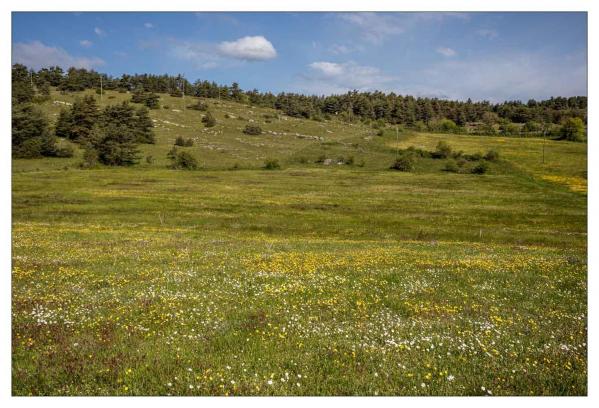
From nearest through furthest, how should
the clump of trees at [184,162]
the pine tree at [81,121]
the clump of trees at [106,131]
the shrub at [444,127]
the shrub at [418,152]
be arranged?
the clump of trees at [184,162], the clump of trees at [106,131], the pine tree at [81,121], the shrub at [418,152], the shrub at [444,127]

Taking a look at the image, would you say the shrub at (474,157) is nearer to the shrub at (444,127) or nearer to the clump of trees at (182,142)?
the shrub at (444,127)

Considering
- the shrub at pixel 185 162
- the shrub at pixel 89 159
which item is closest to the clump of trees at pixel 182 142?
the shrub at pixel 185 162

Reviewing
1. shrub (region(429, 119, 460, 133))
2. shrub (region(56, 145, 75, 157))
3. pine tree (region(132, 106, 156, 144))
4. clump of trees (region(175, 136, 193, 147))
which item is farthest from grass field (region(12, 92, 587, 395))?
shrub (region(429, 119, 460, 133))

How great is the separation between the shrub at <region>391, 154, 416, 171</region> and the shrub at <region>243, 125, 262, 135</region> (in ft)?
208

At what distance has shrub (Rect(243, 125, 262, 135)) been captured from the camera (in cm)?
15312

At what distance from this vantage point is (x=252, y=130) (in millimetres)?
153500

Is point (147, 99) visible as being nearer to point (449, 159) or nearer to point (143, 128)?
point (143, 128)

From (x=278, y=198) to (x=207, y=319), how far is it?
57.8 metres

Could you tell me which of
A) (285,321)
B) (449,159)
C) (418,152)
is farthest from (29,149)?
(449,159)

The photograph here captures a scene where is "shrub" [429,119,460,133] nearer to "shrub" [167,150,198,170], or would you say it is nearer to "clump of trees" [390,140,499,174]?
"clump of trees" [390,140,499,174]

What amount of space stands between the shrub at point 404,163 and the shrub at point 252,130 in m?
63.3

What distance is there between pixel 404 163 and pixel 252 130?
224 feet

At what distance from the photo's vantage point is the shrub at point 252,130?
6029 inches
